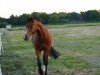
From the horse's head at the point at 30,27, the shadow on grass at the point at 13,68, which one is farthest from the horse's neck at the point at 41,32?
the shadow on grass at the point at 13,68

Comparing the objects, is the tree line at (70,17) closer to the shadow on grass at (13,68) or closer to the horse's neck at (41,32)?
the shadow on grass at (13,68)

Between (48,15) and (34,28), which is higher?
(34,28)

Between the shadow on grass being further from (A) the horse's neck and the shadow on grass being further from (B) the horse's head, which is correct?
(B) the horse's head

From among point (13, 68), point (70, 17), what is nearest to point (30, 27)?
point (13, 68)

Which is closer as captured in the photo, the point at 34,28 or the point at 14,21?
the point at 34,28

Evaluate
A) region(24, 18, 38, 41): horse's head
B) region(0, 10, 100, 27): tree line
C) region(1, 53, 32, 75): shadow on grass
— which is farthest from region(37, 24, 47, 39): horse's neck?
region(0, 10, 100, 27): tree line

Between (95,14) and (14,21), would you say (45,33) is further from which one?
(95,14)

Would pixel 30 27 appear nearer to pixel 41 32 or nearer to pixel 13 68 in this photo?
pixel 41 32

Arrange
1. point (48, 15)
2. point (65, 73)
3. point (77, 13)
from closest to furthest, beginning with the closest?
point (65, 73)
point (48, 15)
point (77, 13)

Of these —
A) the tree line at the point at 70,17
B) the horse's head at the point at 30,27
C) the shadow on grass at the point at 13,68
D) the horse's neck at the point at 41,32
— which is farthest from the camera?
the tree line at the point at 70,17

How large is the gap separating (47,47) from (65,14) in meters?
94.9

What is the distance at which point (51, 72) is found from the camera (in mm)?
11758

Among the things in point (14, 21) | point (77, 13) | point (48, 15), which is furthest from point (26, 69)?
point (77, 13)

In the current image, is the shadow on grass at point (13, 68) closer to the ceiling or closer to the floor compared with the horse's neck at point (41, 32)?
closer to the floor
